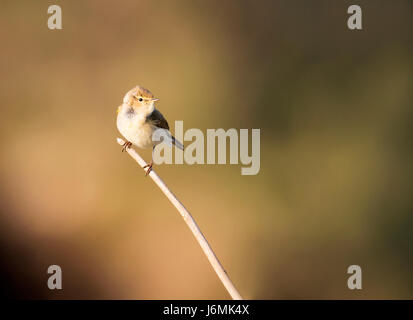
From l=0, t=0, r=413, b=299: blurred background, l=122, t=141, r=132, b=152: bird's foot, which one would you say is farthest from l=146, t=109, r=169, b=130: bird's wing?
l=0, t=0, r=413, b=299: blurred background

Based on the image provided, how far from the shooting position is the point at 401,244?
4.31 metres

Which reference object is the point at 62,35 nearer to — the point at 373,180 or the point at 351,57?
the point at 351,57

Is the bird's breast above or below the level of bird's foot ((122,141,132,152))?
above

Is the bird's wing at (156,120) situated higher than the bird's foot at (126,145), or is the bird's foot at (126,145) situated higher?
the bird's wing at (156,120)

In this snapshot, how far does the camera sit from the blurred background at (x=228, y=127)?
419 centimetres

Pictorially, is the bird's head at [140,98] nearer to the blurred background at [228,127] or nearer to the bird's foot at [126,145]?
the bird's foot at [126,145]

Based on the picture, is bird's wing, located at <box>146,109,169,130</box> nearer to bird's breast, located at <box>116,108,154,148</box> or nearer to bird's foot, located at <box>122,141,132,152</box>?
bird's breast, located at <box>116,108,154,148</box>

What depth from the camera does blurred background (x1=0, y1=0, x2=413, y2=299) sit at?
4188 mm

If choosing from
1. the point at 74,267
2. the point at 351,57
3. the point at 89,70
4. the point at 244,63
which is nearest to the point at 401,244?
the point at 351,57

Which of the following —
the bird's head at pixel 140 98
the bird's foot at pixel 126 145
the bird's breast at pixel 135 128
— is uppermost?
the bird's head at pixel 140 98

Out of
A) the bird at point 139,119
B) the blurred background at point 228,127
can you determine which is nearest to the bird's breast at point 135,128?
the bird at point 139,119

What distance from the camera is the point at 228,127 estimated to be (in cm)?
436

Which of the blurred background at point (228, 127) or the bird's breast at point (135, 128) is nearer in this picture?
the bird's breast at point (135, 128)

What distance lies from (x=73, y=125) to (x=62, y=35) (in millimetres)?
979
